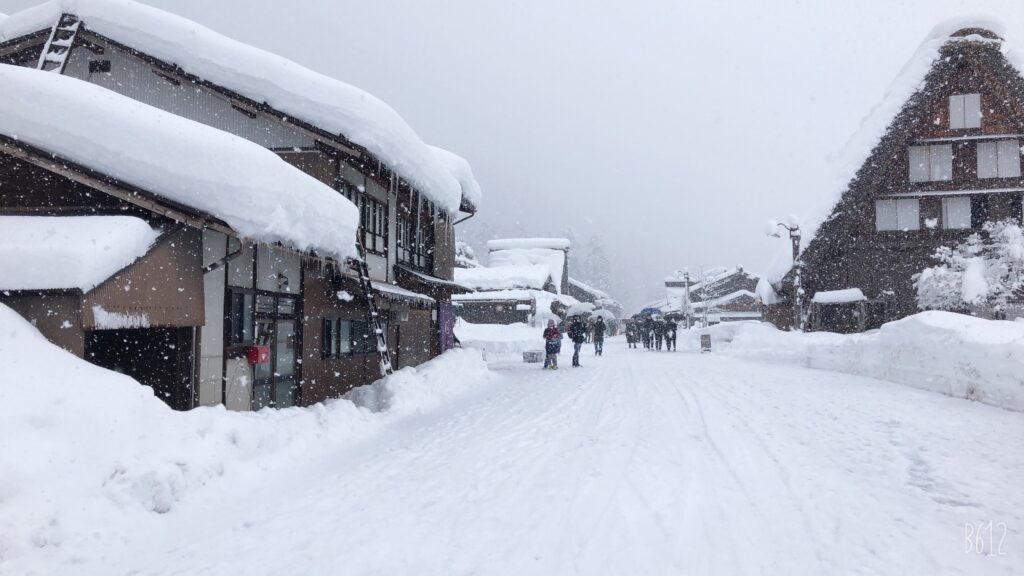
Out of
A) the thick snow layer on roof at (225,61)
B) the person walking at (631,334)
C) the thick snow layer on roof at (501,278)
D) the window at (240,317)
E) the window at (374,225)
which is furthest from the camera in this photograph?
the person walking at (631,334)

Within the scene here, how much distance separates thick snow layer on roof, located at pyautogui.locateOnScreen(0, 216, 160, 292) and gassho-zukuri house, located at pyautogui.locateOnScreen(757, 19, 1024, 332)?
23405 millimetres

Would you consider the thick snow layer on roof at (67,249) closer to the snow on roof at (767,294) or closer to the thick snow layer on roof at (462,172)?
the thick snow layer on roof at (462,172)

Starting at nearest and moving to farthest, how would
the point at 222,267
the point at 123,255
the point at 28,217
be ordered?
the point at 123,255, the point at 28,217, the point at 222,267

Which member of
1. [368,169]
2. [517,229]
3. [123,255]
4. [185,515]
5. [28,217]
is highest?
[517,229]

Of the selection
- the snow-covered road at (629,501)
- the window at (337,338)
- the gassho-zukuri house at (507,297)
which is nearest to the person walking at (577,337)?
the window at (337,338)

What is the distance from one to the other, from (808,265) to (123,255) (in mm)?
24360

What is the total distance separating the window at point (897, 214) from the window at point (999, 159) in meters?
2.76

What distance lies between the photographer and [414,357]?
1834cm

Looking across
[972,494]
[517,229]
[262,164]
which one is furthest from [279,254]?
[517,229]

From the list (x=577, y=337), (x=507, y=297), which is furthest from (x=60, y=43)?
(x=507, y=297)

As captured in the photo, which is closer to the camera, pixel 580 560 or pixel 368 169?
pixel 580 560

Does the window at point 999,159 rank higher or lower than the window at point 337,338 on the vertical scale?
higher

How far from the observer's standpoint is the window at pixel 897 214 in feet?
77.7

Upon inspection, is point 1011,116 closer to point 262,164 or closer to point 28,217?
point 262,164
